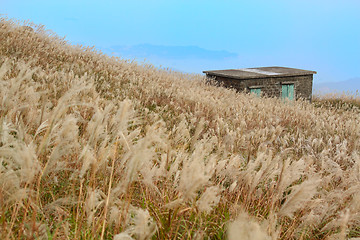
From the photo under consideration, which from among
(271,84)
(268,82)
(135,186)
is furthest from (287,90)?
(135,186)

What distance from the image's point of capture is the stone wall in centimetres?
1869

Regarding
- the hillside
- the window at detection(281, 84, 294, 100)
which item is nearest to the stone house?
the window at detection(281, 84, 294, 100)

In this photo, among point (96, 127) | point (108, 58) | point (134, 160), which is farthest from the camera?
point (108, 58)

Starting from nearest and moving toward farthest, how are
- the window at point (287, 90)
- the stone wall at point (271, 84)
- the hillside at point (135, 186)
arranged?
the hillside at point (135, 186), the stone wall at point (271, 84), the window at point (287, 90)

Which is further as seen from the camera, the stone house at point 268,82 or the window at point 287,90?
the window at point 287,90

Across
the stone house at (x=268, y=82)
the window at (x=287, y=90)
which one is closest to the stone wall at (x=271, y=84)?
the stone house at (x=268, y=82)

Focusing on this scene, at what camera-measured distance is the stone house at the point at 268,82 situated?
61.4 feet

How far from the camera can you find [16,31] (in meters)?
12.7

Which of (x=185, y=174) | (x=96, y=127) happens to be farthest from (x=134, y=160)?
(x=96, y=127)

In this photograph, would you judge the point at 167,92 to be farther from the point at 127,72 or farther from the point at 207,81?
the point at 207,81

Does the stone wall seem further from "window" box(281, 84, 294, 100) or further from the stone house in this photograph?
"window" box(281, 84, 294, 100)

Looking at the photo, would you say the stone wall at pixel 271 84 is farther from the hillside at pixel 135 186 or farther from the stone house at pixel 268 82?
the hillside at pixel 135 186

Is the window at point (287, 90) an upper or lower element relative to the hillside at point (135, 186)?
lower

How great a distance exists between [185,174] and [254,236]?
0.49 m
